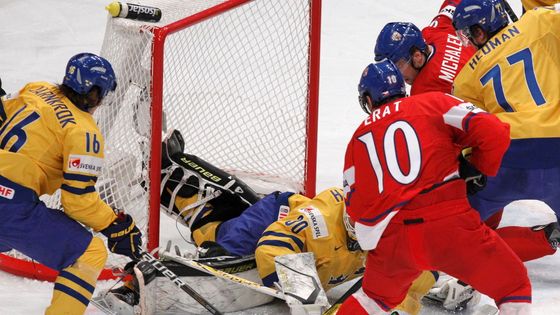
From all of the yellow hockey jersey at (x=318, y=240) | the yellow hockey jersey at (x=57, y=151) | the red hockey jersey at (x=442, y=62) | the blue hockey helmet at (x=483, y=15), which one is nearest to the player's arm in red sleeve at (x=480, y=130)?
the blue hockey helmet at (x=483, y=15)

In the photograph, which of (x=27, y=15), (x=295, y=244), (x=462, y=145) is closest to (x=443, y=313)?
(x=295, y=244)

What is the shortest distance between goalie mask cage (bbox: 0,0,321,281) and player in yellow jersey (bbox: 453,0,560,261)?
1.05 meters

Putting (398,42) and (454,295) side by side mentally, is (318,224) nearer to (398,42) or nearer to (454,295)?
(454,295)

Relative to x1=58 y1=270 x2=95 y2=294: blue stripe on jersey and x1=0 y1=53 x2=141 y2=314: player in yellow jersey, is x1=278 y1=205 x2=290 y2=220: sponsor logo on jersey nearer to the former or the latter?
x1=0 y1=53 x2=141 y2=314: player in yellow jersey

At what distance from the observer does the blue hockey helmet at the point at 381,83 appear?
12.2ft

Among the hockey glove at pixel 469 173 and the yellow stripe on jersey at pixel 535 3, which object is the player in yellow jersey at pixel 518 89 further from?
the yellow stripe on jersey at pixel 535 3

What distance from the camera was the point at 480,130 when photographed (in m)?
3.45

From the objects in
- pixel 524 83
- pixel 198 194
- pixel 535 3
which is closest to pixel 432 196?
pixel 524 83

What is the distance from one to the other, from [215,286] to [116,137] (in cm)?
82

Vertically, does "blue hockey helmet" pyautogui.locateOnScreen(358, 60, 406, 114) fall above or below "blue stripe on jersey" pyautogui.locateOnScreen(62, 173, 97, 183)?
above

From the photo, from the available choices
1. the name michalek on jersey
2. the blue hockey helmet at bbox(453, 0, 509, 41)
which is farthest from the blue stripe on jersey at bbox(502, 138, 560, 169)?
the blue hockey helmet at bbox(453, 0, 509, 41)

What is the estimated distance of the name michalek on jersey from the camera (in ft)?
13.9

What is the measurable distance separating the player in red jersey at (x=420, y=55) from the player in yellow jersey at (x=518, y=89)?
0.33 m

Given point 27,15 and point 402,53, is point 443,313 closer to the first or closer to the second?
point 402,53
